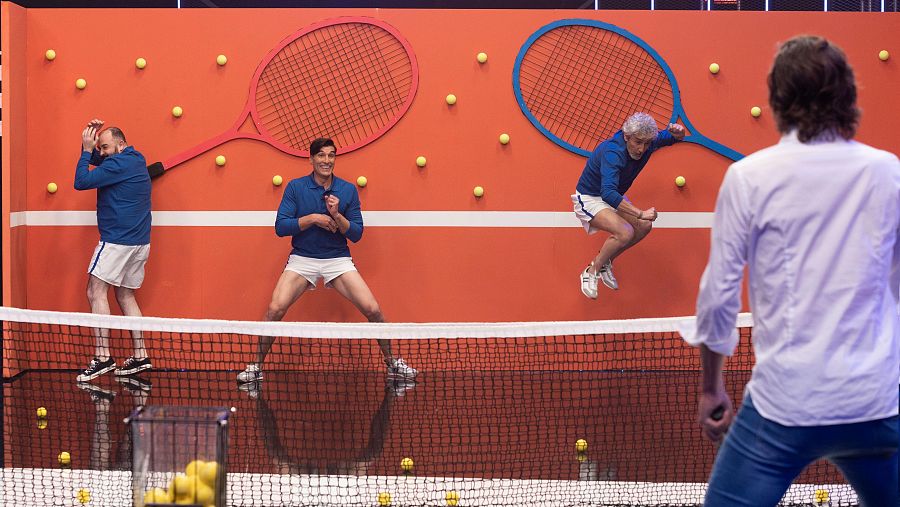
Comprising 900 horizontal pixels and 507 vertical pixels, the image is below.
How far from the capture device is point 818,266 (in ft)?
6.64

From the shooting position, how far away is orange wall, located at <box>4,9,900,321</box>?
20.8 feet

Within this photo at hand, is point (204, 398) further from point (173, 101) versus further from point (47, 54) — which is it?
point (47, 54)

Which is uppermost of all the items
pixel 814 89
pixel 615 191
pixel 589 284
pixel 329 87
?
pixel 329 87

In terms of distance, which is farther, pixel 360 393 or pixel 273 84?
pixel 273 84

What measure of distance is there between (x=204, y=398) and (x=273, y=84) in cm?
200

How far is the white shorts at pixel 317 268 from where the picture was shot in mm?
5977

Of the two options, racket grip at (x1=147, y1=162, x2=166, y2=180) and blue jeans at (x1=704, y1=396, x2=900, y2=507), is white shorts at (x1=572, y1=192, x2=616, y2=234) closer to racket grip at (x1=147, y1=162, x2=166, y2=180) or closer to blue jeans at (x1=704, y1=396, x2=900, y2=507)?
racket grip at (x1=147, y1=162, x2=166, y2=180)

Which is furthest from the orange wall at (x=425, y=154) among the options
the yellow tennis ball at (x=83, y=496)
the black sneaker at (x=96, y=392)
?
the yellow tennis ball at (x=83, y=496)

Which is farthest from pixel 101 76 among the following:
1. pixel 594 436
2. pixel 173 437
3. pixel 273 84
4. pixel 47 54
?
pixel 173 437

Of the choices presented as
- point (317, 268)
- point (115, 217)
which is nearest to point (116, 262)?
point (115, 217)

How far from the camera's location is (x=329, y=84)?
6.34 m

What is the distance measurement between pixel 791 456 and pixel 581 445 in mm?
2539

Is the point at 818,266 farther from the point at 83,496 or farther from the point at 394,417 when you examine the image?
the point at 394,417

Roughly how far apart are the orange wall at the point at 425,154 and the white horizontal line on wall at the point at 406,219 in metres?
0.04
